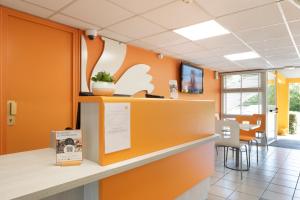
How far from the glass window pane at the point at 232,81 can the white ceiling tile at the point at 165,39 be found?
167 inches

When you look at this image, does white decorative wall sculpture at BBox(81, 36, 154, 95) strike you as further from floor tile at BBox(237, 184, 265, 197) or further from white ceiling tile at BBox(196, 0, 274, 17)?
floor tile at BBox(237, 184, 265, 197)

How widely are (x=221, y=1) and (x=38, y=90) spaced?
259cm

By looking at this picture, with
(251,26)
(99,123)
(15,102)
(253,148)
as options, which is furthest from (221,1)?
(253,148)

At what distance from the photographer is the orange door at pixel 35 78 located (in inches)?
103

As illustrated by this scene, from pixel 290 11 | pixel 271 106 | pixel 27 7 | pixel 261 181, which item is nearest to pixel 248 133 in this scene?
pixel 261 181

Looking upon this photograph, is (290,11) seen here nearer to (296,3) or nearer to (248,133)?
(296,3)

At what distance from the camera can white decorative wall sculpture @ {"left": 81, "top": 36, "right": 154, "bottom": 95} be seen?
3.38 meters

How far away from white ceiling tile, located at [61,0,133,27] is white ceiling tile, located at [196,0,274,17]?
0.96m

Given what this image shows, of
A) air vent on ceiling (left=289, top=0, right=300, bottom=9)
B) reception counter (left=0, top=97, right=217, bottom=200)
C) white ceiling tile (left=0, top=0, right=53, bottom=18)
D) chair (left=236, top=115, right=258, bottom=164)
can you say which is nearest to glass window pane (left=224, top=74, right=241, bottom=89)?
chair (left=236, top=115, right=258, bottom=164)

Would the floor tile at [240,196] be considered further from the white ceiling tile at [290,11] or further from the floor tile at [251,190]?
the white ceiling tile at [290,11]

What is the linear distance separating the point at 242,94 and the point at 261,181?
4302mm

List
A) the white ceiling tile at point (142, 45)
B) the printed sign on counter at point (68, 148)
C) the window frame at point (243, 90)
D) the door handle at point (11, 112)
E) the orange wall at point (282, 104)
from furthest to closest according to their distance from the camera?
the orange wall at point (282, 104), the window frame at point (243, 90), the white ceiling tile at point (142, 45), the door handle at point (11, 112), the printed sign on counter at point (68, 148)

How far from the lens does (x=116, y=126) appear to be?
1482mm

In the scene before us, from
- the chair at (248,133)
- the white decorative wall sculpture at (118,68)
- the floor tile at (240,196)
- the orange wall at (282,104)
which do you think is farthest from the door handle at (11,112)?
the orange wall at (282,104)
